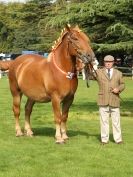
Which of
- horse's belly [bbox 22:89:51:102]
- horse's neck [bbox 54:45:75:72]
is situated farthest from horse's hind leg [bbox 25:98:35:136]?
horse's neck [bbox 54:45:75:72]

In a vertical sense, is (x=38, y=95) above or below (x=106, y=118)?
above

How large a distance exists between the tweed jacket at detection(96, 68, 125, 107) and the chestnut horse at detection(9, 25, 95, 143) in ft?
1.57

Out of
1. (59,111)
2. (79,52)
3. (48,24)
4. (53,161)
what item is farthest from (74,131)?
(48,24)

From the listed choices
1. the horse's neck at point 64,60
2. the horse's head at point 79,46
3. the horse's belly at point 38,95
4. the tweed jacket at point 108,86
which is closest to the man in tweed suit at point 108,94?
the tweed jacket at point 108,86

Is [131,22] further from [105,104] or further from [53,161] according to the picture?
[53,161]

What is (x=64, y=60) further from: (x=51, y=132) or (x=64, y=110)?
(x=51, y=132)

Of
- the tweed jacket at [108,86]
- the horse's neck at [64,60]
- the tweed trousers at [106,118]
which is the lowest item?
the tweed trousers at [106,118]

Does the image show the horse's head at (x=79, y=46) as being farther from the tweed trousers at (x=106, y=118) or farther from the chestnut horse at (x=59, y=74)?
the tweed trousers at (x=106, y=118)

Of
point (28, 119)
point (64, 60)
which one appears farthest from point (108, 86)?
point (28, 119)

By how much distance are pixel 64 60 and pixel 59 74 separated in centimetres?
33

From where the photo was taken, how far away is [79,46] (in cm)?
974

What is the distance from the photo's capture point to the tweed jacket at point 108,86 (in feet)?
32.2

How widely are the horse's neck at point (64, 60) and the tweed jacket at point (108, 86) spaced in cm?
63

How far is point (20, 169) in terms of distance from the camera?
7.81 meters
